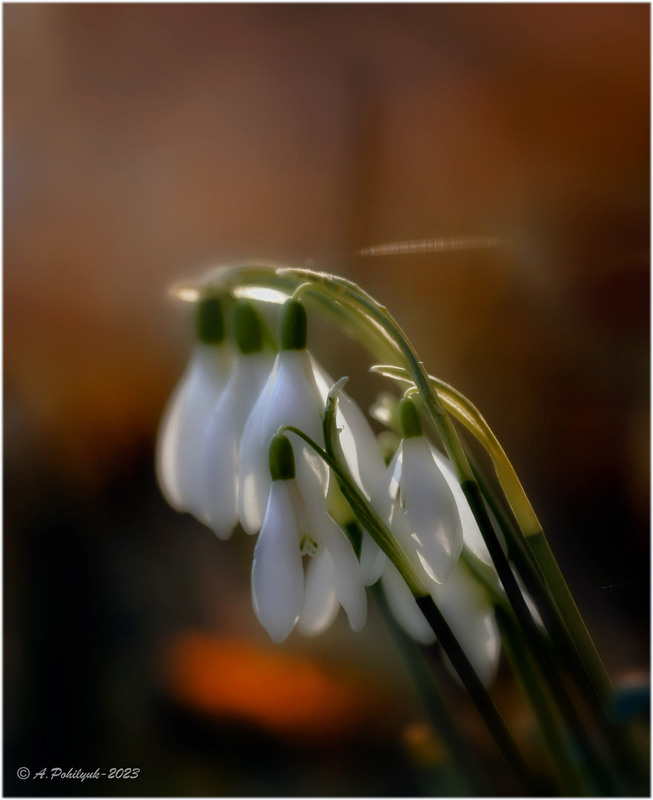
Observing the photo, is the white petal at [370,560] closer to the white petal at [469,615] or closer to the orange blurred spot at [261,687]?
the white petal at [469,615]

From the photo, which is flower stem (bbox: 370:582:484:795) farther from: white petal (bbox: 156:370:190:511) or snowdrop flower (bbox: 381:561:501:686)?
white petal (bbox: 156:370:190:511)

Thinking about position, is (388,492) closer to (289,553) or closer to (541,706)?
(289,553)

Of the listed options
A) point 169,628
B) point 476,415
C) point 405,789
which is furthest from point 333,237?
point 405,789

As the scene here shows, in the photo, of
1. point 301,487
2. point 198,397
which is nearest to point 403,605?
point 301,487

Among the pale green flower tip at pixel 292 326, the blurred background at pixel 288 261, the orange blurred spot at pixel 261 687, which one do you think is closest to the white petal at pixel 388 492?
the pale green flower tip at pixel 292 326

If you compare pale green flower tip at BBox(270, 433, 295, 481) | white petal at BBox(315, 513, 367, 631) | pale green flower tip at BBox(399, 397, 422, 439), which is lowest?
white petal at BBox(315, 513, 367, 631)

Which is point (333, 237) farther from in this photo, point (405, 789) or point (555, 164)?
point (405, 789)

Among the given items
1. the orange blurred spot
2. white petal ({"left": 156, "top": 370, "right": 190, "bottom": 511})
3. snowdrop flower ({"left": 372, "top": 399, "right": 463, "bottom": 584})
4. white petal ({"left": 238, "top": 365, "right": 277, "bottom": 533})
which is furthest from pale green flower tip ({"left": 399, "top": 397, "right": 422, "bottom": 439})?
the orange blurred spot
